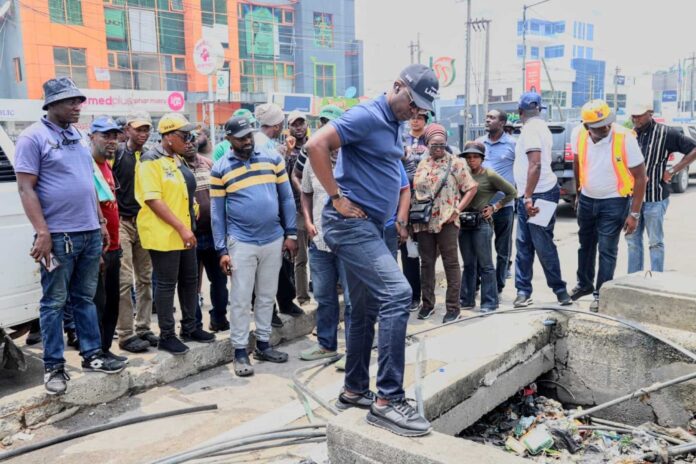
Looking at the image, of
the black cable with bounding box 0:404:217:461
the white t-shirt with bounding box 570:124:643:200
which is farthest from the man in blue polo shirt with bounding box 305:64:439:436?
the white t-shirt with bounding box 570:124:643:200

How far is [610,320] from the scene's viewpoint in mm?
4414

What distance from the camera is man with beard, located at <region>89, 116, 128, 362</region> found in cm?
443

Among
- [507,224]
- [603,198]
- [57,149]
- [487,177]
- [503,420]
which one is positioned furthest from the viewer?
[507,224]

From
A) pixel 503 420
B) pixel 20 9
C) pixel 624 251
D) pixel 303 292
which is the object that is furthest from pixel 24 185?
pixel 20 9

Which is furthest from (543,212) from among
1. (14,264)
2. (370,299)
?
(14,264)

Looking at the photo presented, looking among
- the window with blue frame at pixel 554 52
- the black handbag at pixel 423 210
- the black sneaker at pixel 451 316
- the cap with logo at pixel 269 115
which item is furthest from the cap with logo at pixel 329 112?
the window with blue frame at pixel 554 52

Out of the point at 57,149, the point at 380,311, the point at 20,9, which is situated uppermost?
the point at 20,9

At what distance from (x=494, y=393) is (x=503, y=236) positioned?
285 centimetres

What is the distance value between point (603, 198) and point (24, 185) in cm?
459

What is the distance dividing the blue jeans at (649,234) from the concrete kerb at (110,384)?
344cm

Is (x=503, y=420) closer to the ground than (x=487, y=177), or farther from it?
closer to the ground

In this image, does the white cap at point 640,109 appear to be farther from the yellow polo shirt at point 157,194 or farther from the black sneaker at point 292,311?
the yellow polo shirt at point 157,194

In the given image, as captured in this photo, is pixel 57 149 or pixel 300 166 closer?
pixel 57 149

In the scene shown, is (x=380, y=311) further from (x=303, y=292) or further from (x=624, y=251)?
(x=624, y=251)
